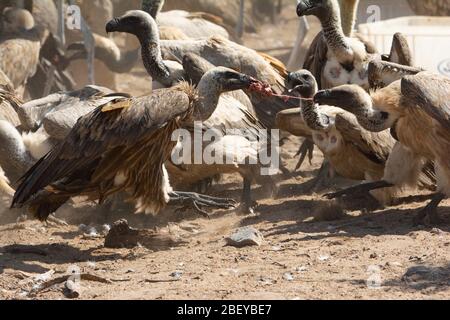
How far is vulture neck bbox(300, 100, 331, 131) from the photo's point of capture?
9938 millimetres

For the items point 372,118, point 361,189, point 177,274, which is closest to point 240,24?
point 361,189

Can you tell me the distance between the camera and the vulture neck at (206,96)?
931 cm

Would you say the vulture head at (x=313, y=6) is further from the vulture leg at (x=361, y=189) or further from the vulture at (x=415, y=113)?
the vulture leg at (x=361, y=189)

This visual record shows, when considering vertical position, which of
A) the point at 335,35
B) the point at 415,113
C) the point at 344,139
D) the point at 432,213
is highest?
the point at 335,35

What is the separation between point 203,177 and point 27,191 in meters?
2.15

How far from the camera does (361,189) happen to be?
960 cm

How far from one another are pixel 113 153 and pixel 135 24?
238cm

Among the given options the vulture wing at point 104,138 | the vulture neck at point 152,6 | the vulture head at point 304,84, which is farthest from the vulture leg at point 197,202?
the vulture neck at point 152,6

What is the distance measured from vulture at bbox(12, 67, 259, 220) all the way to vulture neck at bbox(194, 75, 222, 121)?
211mm

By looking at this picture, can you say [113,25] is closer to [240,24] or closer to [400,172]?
[400,172]

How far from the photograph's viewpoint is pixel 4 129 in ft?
34.6

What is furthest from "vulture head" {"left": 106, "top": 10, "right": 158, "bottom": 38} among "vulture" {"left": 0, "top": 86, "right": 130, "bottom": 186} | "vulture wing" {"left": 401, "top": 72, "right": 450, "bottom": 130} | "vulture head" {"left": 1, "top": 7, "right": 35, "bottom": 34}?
"vulture head" {"left": 1, "top": 7, "right": 35, "bottom": 34}

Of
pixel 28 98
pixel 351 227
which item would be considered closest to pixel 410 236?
pixel 351 227

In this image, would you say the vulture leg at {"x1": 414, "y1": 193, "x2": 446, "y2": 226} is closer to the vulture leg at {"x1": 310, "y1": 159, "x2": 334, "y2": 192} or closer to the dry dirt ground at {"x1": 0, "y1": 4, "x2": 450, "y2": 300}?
the dry dirt ground at {"x1": 0, "y1": 4, "x2": 450, "y2": 300}
